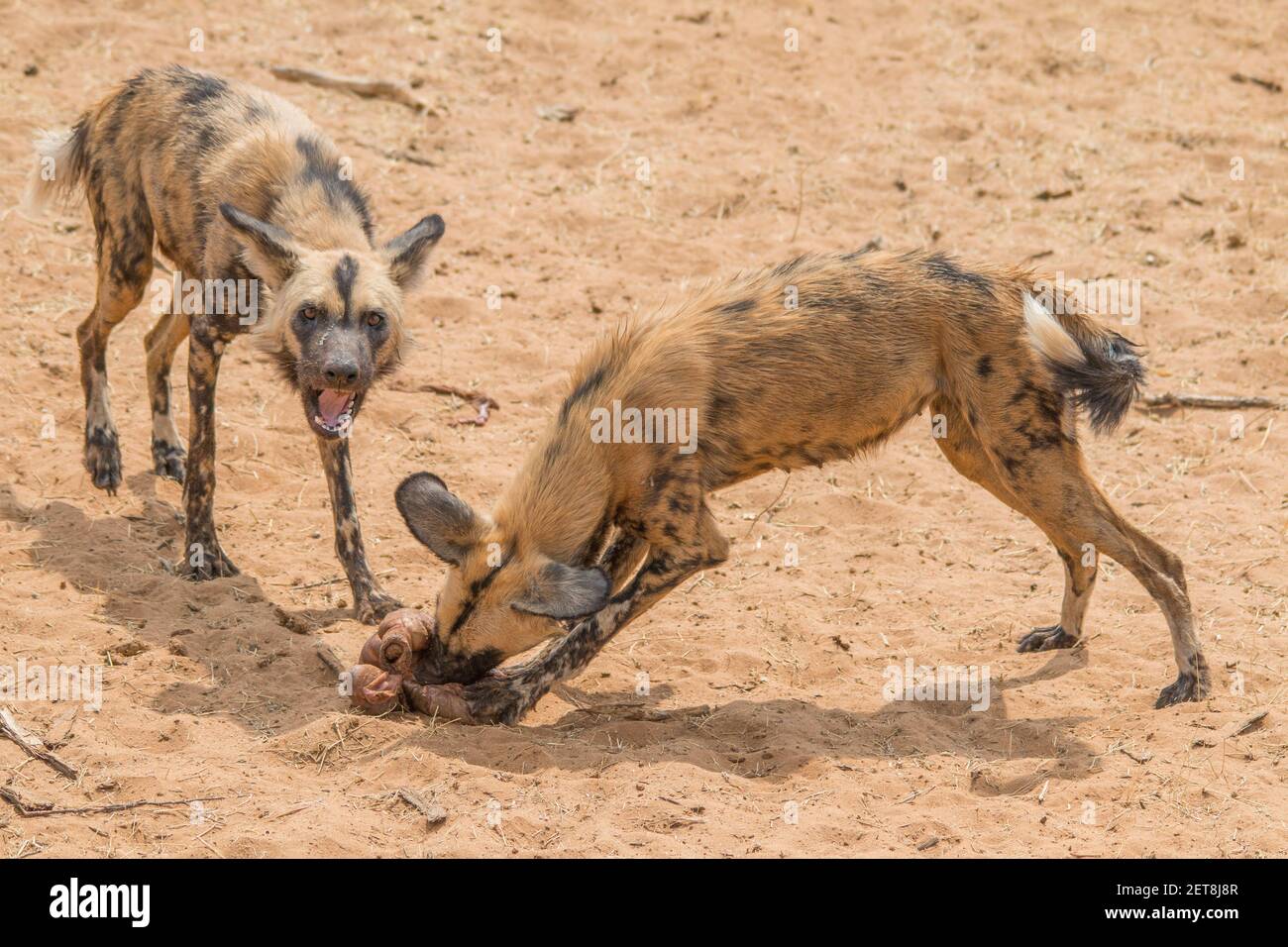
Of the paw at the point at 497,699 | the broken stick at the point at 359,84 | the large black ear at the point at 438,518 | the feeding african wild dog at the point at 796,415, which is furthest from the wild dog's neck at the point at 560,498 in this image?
the broken stick at the point at 359,84

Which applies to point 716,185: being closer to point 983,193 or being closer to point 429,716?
point 983,193

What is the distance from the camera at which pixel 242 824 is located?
5.08 meters

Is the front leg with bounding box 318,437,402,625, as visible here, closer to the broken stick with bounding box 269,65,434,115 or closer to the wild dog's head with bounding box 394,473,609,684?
the wild dog's head with bounding box 394,473,609,684

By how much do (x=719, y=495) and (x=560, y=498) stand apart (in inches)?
98.1

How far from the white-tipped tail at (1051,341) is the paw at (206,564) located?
399 centimetres

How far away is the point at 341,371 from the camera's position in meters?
6.53

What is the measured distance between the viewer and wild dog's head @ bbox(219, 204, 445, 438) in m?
6.71

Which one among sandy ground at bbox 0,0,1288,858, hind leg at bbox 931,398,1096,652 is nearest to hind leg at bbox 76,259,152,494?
sandy ground at bbox 0,0,1288,858

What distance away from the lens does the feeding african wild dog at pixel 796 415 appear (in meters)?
6.23

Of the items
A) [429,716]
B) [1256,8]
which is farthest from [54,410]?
[1256,8]

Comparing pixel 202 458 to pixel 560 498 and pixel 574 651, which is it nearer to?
pixel 560 498

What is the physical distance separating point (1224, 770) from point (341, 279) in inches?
168

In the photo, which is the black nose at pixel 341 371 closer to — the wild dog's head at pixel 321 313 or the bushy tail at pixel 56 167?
the wild dog's head at pixel 321 313

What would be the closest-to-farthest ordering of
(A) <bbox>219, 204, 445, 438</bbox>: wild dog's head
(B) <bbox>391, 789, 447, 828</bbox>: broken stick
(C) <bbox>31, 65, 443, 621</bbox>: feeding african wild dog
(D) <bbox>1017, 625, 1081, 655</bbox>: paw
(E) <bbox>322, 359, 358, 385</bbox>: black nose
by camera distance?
(B) <bbox>391, 789, 447, 828</bbox>: broken stick, (E) <bbox>322, 359, 358, 385</bbox>: black nose, (A) <bbox>219, 204, 445, 438</bbox>: wild dog's head, (C) <bbox>31, 65, 443, 621</bbox>: feeding african wild dog, (D) <bbox>1017, 625, 1081, 655</bbox>: paw
